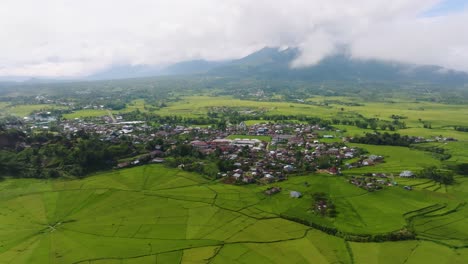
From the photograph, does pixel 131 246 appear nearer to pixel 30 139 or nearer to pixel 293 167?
pixel 293 167

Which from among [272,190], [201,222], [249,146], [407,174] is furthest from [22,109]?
[407,174]

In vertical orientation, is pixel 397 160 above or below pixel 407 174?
below

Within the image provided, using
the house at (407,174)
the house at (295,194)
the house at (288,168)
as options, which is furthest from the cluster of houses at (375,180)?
the house at (295,194)

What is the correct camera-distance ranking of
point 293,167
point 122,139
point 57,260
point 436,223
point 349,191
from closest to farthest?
point 57,260, point 436,223, point 349,191, point 293,167, point 122,139

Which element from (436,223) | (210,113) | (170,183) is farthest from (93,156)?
(210,113)

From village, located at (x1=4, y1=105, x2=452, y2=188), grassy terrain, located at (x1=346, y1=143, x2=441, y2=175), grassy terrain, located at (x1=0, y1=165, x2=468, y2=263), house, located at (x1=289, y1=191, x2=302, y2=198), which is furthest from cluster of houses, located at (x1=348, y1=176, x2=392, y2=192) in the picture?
house, located at (x1=289, y1=191, x2=302, y2=198)

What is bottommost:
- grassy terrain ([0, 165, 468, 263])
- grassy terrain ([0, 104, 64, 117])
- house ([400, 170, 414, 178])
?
grassy terrain ([0, 165, 468, 263])

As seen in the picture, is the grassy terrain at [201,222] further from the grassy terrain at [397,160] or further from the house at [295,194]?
the grassy terrain at [397,160]

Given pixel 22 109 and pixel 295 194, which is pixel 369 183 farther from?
pixel 22 109

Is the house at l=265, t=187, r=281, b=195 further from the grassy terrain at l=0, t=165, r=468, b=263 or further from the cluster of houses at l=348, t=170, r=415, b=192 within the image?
the cluster of houses at l=348, t=170, r=415, b=192
